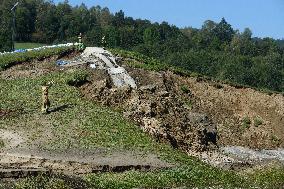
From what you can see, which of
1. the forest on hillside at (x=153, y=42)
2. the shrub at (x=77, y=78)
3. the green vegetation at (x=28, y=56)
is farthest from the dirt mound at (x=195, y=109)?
the forest on hillside at (x=153, y=42)

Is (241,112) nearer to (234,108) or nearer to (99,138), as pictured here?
(234,108)

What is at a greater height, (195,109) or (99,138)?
(99,138)

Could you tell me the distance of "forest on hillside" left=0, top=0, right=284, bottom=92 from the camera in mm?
79688

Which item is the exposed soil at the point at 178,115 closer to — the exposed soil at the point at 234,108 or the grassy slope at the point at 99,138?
the exposed soil at the point at 234,108

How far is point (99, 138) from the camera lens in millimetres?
26938

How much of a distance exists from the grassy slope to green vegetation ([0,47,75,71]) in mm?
3853

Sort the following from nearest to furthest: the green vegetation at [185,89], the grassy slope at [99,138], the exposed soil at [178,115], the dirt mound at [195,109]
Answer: the grassy slope at [99,138] < the exposed soil at [178,115] < the dirt mound at [195,109] < the green vegetation at [185,89]

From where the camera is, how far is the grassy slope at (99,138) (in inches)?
890

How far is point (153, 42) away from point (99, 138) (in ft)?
233

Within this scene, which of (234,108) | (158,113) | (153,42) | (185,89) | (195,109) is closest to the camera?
(158,113)

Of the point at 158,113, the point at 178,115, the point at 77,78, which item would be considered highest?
the point at 77,78

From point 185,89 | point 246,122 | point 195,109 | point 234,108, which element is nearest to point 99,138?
point 195,109

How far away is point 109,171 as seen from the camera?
23.4 metres

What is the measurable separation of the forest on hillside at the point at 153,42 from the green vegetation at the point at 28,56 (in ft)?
89.8
